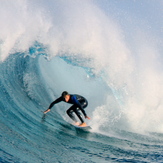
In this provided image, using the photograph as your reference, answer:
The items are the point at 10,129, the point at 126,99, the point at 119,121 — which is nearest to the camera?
the point at 10,129

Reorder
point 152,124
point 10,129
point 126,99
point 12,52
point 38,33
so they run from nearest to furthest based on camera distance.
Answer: point 10,129 < point 152,124 < point 126,99 < point 12,52 < point 38,33

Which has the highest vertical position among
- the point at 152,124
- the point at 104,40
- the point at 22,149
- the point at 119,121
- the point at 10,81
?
the point at 104,40

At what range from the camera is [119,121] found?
8.55m

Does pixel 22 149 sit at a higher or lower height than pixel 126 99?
lower

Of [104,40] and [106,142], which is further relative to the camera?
[104,40]

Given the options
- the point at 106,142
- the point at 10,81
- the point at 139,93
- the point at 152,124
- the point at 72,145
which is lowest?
the point at 72,145

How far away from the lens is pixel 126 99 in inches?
395

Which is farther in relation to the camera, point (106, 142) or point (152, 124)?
point (152, 124)

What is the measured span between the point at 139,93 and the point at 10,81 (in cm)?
571

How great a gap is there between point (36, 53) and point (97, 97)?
382cm

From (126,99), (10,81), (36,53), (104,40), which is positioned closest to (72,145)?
(10,81)

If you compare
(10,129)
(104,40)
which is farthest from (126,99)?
Result: (10,129)

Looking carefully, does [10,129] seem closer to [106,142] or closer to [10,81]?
[106,142]

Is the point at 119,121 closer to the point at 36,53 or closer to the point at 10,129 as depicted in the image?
the point at 10,129
